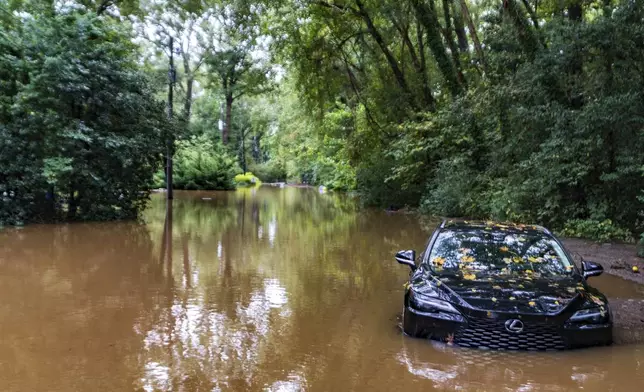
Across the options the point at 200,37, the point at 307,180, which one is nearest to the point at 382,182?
the point at 200,37

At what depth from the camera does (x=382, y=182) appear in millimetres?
26266

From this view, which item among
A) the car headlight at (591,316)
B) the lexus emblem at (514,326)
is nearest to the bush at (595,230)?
the car headlight at (591,316)

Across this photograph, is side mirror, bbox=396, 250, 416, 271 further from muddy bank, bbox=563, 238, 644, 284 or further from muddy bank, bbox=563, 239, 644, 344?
muddy bank, bbox=563, 238, 644, 284

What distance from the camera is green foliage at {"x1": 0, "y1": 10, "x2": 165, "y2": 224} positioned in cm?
1444

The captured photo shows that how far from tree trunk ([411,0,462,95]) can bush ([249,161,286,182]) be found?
51.6 metres

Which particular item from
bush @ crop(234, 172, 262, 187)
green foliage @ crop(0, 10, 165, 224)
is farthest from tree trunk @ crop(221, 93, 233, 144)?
green foliage @ crop(0, 10, 165, 224)

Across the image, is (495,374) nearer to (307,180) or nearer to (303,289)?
(303,289)

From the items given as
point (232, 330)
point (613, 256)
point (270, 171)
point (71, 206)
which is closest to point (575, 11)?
point (613, 256)

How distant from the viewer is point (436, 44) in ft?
68.9

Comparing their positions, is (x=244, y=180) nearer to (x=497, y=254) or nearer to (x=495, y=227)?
(x=495, y=227)

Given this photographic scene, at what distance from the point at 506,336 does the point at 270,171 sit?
72.6 m

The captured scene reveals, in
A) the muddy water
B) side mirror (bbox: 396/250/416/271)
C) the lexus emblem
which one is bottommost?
the muddy water

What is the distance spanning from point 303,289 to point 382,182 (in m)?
18.5

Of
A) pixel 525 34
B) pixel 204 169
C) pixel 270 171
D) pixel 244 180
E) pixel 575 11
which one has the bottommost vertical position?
pixel 244 180
